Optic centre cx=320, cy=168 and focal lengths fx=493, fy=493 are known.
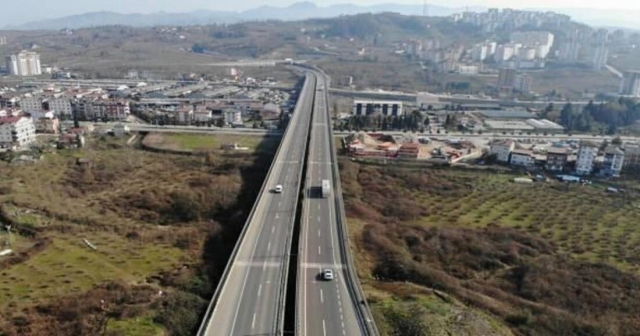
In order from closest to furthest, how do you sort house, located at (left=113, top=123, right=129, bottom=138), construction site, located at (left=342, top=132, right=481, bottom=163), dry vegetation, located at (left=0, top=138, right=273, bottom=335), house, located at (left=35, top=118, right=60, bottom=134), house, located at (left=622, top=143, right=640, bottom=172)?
dry vegetation, located at (left=0, top=138, right=273, bottom=335) → house, located at (left=622, top=143, right=640, bottom=172) → construction site, located at (left=342, top=132, right=481, bottom=163) → house, located at (left=35, top=118, right=60, bottom=134) → house, located at (left=113, top=123, right=129, bottom=138)

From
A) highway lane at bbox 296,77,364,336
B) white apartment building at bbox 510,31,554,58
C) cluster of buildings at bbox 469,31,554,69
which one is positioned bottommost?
highway lane at bbox 296,77,364,336

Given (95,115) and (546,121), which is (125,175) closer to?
(95,115)

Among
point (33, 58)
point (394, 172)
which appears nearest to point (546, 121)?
point (394, 172)

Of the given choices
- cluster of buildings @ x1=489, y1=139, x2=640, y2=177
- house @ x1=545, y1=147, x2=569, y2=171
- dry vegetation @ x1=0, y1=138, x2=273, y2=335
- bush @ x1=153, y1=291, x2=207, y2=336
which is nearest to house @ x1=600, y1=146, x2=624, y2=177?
cluster of buildings @ x1=489, y1=139, x2=640, y2=177

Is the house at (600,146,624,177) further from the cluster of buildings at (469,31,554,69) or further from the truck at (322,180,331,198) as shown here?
the cluster of buildings at (469,31,554,69)

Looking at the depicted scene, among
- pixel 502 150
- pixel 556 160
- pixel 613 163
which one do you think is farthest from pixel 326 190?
pixel 613 163

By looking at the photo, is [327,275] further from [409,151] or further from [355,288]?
[409,151]
